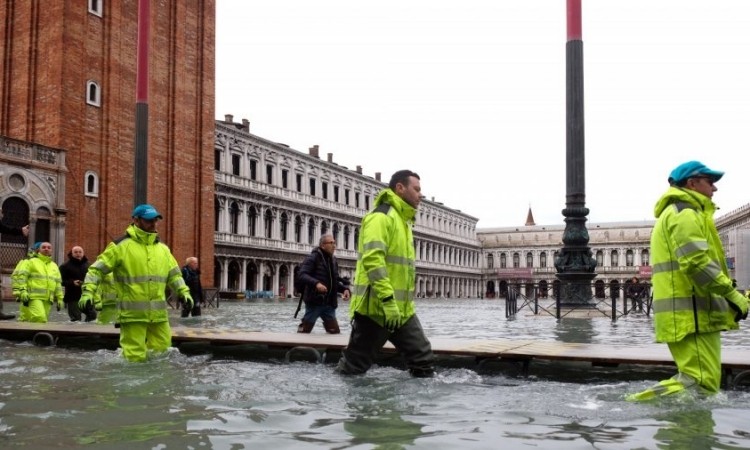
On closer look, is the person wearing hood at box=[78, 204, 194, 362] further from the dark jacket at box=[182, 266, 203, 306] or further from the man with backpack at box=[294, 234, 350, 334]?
the dark jacket at box=[182, 266, 203, 306]

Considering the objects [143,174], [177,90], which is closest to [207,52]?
[177,90]

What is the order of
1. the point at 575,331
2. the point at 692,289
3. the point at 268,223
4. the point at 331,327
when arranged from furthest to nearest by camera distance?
the point at 268,223
the point at 575,331
the point at 331,327
the point at 692,289

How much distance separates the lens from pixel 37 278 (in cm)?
1162

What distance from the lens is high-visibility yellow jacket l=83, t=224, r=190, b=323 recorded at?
6.73 m

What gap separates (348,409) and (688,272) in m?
2.34

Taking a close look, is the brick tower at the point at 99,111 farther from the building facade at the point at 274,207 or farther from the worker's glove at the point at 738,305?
the worker's glove at the point at 738,305

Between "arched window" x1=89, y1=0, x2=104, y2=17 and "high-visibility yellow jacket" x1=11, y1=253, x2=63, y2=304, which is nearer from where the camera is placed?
"high-visibility yellow jacket" x1=11, y1=253, x2=63, y2=304

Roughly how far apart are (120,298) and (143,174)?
4.55 m

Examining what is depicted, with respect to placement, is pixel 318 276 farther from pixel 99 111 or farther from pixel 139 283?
pixel 99 111

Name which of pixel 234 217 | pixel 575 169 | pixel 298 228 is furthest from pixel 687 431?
pixel 298 228

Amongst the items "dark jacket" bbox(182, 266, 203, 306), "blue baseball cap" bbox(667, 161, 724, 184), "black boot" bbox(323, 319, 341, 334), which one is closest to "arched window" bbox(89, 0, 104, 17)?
"dark jacket" bbox(182, 266, 203, 306)

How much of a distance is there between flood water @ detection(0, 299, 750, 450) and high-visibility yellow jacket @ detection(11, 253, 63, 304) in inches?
199

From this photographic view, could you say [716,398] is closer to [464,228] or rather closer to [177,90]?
[177,90]

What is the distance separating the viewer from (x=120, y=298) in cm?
682
